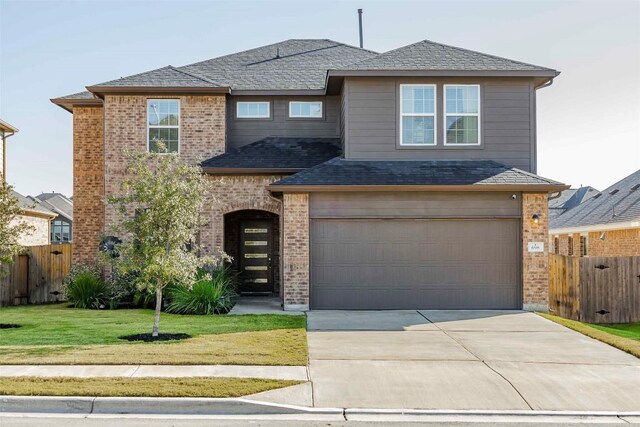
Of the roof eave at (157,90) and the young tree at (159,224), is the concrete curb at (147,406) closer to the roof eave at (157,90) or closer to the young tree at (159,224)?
the young tree at (159,224)

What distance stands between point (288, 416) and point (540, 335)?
633 centimetres

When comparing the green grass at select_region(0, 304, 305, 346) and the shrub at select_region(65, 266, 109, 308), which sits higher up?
the shrub at select_region(65, 266, 109, 308)

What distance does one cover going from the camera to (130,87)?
53.6 feet

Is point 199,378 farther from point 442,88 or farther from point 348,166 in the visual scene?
point 442,88

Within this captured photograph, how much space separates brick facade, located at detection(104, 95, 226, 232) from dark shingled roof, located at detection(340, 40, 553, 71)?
3.96 meters

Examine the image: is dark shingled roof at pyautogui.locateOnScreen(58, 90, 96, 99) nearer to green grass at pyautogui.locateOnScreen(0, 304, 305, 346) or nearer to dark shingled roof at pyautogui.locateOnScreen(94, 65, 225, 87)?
dark shingled roof at pyautogui.locateOnScreen(94, 65, 225, 87)

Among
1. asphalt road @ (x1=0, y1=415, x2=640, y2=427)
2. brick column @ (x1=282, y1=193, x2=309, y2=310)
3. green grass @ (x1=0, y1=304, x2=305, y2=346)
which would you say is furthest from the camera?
brick column @ (x1=282, y1=193, x2=309, y2=310)

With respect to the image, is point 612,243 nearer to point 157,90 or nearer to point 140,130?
point 157,90

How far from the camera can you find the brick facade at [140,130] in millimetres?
16625

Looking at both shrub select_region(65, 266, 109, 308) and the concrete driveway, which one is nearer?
the concrete driveway

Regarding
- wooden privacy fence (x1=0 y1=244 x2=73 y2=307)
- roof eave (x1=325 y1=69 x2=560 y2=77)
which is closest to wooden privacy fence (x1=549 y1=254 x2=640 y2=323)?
roof eave (x1=325 y1=69 x2=560 y2=77)

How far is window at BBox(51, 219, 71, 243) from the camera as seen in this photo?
46.5 meters

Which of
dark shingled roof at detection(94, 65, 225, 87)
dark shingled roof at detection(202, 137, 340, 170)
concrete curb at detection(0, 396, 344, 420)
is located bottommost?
concrete curb at detection(0, 396, 344, 420)

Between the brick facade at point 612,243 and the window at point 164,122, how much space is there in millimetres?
14748
